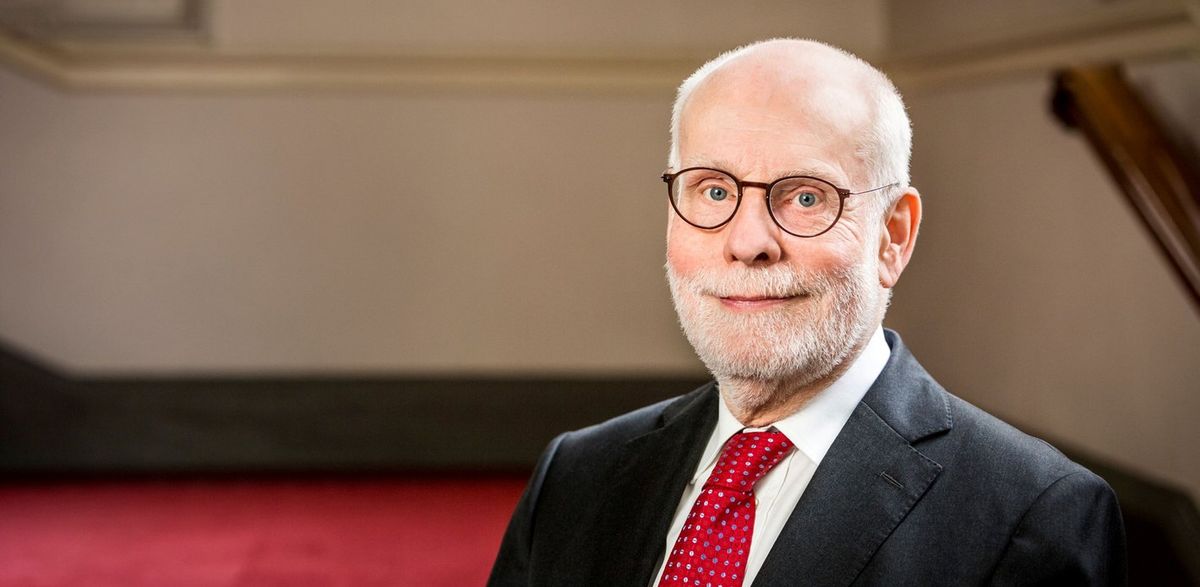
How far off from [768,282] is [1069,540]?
41 cm

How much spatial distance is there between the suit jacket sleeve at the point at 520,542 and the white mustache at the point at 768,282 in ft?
1.25

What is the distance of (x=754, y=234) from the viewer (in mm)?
1371

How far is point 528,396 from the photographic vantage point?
18.7 ft

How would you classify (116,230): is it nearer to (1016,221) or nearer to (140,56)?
(140,56)

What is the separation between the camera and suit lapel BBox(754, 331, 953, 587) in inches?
53.5

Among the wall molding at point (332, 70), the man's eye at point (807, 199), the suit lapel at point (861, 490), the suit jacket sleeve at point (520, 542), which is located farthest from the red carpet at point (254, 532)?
the man's eye at point (807, 199)

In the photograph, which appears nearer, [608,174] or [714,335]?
[714,335]

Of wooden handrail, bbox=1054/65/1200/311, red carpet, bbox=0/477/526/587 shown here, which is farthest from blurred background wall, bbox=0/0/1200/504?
wooden handrail, bbox=1054/65/1200/311

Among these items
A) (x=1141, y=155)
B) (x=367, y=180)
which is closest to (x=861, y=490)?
(x=1141, y=155)

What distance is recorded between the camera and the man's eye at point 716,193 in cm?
143

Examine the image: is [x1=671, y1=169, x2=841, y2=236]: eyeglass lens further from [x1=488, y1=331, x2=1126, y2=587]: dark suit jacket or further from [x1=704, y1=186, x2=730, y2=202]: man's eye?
[x1=488, y1=331, x2=1126, y2=587]: dark suit jacket

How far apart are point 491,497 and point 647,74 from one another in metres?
2.07

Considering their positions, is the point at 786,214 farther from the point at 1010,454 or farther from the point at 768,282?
the point at 1010,454

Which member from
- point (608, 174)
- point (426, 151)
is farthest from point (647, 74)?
point (426, 151)
